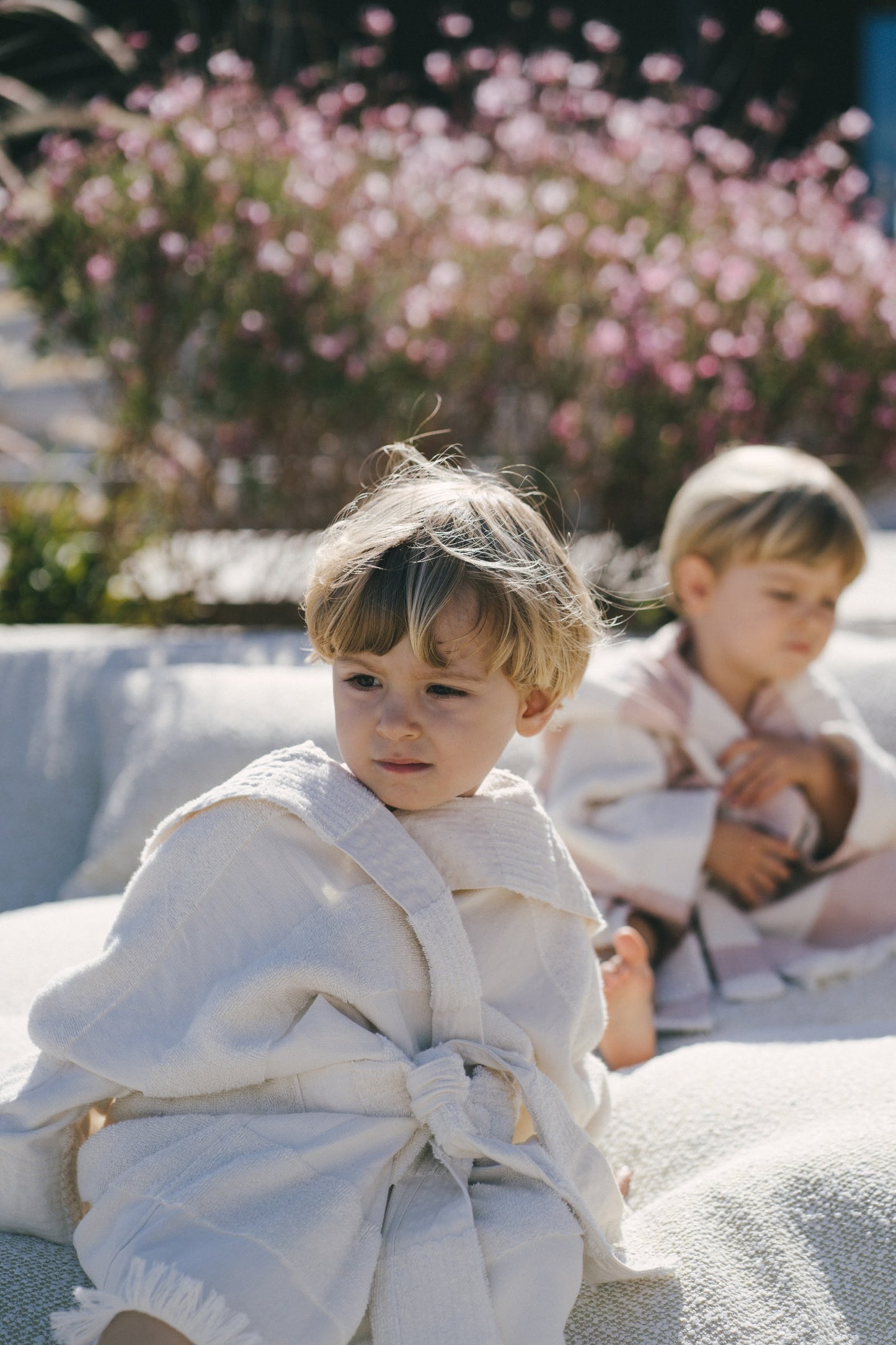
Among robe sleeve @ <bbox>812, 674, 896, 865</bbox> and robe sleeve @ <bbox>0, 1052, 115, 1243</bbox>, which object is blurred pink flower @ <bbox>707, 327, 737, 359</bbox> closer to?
robe sleeve @ <bbox>812, 674, 896, 865</bbox>

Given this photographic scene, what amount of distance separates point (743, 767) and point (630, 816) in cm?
26

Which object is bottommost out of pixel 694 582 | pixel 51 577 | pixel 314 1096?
pixel 51 577

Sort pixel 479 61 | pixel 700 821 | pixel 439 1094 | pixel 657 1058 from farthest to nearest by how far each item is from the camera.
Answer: pixel 479 61
pixel 700 821
pixel 657 1058
pixel 439 1094

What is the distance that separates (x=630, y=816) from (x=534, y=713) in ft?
2.46

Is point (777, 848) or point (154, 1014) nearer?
point (154, 1014)

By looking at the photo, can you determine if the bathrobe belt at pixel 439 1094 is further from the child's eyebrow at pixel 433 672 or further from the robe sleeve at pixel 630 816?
the robe sleeve at pixel 630 816

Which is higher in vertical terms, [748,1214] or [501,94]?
[501,94]

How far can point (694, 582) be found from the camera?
2.34 m

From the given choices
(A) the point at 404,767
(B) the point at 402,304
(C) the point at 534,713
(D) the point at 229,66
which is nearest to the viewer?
(A) the point at 404,767

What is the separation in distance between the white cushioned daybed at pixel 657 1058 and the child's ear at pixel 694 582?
41cm

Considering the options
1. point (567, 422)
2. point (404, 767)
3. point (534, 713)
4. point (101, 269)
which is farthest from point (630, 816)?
point (101, 269)

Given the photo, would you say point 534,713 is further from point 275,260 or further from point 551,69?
point 551,69

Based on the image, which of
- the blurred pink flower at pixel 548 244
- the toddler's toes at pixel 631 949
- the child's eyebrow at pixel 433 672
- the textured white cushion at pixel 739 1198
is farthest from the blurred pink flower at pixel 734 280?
the child's eyebrow at pixel 433 672

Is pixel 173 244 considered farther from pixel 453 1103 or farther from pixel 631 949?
pixel 453 1103
